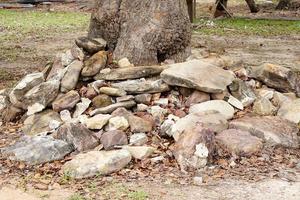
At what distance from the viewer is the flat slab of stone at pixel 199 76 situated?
5184mm

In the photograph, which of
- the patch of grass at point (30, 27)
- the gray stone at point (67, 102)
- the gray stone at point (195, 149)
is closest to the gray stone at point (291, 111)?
the gray stone at point (195, 149)

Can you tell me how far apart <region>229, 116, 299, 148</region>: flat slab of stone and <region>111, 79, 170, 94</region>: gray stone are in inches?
31.5

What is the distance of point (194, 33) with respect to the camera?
1345 centimetres

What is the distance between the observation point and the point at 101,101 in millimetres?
5332

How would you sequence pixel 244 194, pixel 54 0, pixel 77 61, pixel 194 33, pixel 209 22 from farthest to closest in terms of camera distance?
1. pixel 54 0
2. pixel 209 22
3. pixel 194 33
4. pixel 77 61
5. pixel 244 194

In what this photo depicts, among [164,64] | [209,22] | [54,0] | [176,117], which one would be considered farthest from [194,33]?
[54,0]

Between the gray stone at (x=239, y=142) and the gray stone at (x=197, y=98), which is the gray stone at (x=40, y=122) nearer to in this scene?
the gray stone at (x=197, y=98)

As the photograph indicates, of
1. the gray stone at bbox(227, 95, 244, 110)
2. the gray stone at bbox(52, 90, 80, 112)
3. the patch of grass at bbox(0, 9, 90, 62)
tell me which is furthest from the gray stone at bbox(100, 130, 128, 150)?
the patch of grass at bbox(0, 9, 90, 62)

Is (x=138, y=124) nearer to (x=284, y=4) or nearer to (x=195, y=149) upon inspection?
(x=195, y=149)

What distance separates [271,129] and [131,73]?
148cm

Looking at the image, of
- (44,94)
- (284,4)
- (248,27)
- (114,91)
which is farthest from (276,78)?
(284,4)

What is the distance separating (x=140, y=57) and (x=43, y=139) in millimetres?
1631

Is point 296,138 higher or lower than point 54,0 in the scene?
higher

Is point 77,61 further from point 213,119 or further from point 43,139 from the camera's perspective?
point 213,119
